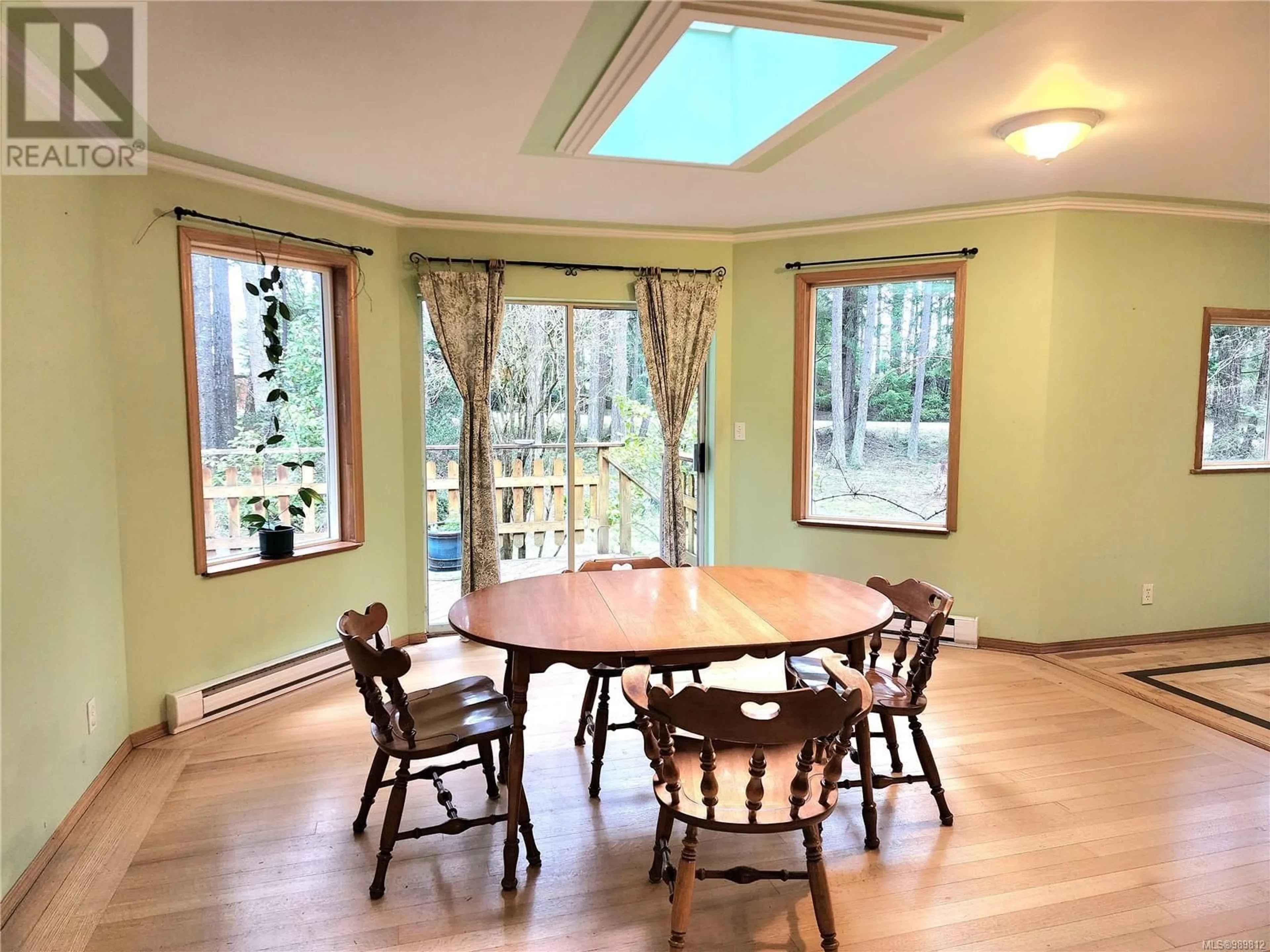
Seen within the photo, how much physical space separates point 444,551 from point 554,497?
2.42 feet

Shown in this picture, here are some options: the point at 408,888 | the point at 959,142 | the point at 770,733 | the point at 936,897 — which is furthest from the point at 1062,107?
the point at 408,888

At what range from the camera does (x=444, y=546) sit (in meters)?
4.43

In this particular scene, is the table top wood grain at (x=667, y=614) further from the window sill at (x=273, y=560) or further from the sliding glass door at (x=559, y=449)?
the sliding glass door at (x=559, y=449)

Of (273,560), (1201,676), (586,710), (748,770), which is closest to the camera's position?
(748,770)

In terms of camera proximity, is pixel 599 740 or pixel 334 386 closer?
pixel 599 740

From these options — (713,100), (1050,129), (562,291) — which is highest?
(713,100)

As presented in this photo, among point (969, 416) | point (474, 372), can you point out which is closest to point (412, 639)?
point (474, 372)

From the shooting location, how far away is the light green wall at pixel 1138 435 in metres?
4.01

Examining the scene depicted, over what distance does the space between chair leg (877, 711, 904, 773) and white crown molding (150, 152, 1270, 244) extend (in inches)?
110

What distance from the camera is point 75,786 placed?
8.14 feet

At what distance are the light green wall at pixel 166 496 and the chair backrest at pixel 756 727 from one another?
242 cm

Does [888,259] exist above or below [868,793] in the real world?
above

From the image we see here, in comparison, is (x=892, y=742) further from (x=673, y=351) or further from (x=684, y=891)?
(x=673, y=351)

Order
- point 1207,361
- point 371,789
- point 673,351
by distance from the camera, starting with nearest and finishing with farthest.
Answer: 1. point 371,789
2. point 1207,361
3. point 673,351
